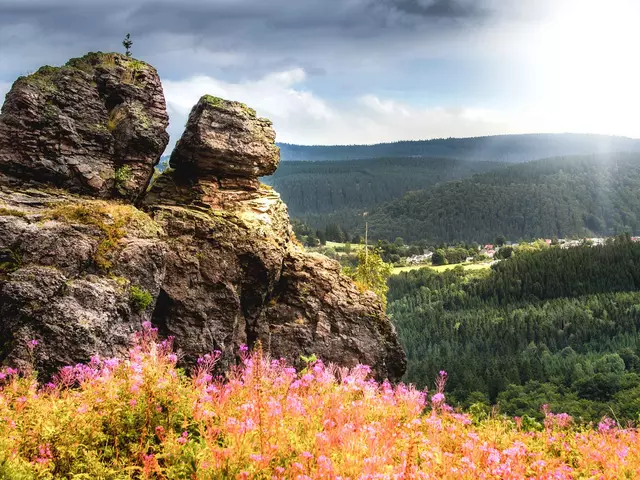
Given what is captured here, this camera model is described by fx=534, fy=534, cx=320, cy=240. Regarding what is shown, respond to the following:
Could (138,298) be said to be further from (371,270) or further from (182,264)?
(371,270)

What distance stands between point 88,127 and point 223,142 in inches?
214

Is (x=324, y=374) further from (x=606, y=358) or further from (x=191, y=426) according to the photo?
(x=606, y=358)

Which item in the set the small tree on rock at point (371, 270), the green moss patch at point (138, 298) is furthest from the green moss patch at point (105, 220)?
the small tree on rock at point (371, 270)

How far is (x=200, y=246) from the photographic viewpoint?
1992cm

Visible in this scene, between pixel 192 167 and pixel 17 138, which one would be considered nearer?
pixel 17 138

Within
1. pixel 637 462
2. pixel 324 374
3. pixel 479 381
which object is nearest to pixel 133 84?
pixel 324 374

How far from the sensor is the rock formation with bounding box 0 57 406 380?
14.3 metres

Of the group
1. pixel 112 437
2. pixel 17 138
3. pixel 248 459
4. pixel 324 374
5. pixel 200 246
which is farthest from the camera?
pixel 200 246

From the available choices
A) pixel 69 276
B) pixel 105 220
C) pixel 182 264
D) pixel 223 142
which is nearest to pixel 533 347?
pixel 223 142

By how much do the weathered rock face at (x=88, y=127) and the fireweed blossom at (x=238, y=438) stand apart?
1038 centimetres

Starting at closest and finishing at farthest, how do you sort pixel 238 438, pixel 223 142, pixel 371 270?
1. pixel 238 438
2. pixel 223 142
3. pixel 371 270

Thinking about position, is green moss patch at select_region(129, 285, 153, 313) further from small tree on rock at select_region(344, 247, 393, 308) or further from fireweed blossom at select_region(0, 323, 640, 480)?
small tree on rock at select_region(344, 247, 393, 308)

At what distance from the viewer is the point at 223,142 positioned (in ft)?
74.5

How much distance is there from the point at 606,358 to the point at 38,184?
14216cm
